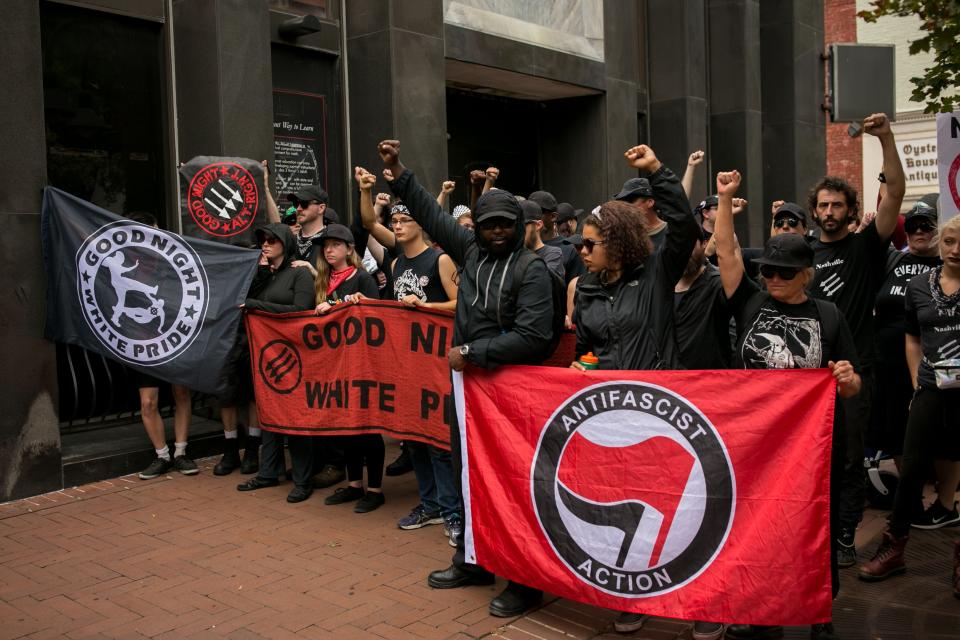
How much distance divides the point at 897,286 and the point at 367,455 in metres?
3.97

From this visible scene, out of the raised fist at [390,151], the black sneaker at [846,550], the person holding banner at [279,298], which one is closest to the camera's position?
the black sneaker at [846,550]

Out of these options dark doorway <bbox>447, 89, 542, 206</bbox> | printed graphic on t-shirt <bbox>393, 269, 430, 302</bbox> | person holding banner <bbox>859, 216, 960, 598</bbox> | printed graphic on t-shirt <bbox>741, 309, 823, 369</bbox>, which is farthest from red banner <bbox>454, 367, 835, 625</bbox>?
dark doorway <bbox>447, 89, 542, 206</bbox>

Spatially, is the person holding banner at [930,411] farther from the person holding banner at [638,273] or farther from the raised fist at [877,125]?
the person holding banner at [638,273]

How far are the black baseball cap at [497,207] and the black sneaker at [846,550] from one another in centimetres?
275

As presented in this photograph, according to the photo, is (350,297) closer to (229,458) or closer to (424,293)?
(424,293)

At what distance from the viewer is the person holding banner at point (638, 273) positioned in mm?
4543

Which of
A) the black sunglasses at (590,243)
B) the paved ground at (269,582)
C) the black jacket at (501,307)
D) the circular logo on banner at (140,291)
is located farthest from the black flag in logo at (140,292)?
the black sunglasses at (590,243)

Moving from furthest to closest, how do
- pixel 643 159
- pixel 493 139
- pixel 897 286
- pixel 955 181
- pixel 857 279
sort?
pixel 493 139, pixel 897 286, pixel 955 181, pixel 857 279, pixel 643 159

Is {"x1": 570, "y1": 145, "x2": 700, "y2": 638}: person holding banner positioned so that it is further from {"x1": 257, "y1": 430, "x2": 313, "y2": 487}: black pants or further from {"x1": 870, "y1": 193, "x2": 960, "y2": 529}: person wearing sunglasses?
{"x1": 257, "y1": 430, "x2": 313, "y2": 487}: black pants

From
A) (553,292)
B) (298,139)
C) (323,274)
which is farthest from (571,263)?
(298,139)

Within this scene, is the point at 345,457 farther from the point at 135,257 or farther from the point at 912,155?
the point at 912,155

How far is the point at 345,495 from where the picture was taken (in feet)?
22.9

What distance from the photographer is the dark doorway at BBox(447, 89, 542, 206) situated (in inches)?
532

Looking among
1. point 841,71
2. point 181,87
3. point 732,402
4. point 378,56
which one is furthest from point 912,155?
point 732,402
